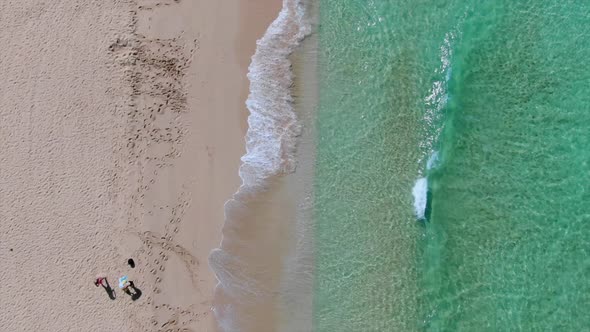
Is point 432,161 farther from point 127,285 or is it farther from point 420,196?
point 127,285

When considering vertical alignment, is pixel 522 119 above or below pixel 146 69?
below

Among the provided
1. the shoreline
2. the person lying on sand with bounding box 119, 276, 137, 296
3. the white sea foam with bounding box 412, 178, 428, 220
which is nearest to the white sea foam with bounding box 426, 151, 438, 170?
the white sea foam with bounding box 412, 178, 428, 220

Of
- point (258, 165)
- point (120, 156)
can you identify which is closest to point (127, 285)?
point (120, 156)

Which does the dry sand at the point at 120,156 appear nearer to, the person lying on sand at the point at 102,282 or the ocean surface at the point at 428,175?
the person lying on sand at the point at 102,282

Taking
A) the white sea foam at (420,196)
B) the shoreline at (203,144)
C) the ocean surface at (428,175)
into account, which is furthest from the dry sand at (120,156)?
the white sea foam at (420,196)

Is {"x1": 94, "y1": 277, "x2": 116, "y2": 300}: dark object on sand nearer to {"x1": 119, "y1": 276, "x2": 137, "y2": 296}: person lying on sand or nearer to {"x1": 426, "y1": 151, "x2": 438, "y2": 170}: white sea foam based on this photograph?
{"x1": 119, "y1": 276, "x2": 137, "y2": 296}: person lying on sand

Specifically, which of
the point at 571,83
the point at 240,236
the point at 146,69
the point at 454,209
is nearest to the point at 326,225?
the point at 240,236

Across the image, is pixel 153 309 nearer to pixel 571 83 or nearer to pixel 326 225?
pixel 326 225
